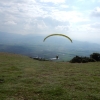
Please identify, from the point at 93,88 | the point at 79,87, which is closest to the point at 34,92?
the point at 79,87

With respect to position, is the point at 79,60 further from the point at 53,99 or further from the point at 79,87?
the point at 53,99

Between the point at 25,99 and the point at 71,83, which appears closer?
the point at 25,99

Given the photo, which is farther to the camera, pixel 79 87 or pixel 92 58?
pixel 92 58

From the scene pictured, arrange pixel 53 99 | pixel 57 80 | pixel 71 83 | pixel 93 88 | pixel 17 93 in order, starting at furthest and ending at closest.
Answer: pixel 57 80
pixel 71 83
pixel 93 88
pixel 17 93
pixel 53 99

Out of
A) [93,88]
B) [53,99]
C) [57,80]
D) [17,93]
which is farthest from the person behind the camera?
[57,80]

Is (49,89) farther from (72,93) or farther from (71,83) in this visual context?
(71,83)

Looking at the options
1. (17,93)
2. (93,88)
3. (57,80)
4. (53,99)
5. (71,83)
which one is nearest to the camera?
(53,99)

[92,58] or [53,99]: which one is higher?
[92,58]

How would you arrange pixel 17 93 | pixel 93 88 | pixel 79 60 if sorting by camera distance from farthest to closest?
1. pixel 79 60
2. pixel 93 88
3. pixel 17 93

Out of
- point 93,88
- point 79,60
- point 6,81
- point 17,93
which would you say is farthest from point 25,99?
point 79,60
